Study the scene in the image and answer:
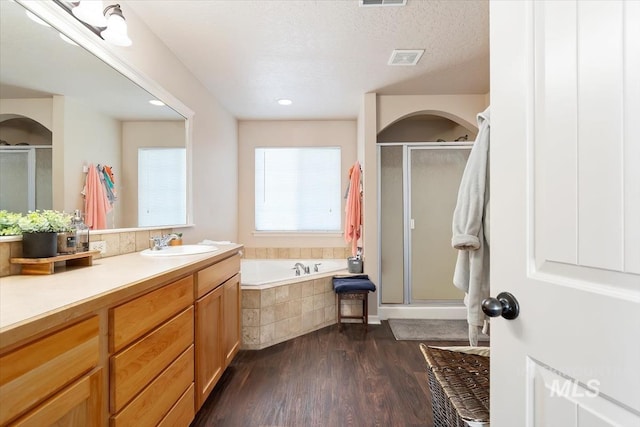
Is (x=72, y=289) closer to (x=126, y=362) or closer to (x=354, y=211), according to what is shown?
(x=126, y=362)

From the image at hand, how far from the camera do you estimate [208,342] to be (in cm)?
172

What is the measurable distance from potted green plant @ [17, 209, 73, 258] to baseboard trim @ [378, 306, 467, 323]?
2.88 m

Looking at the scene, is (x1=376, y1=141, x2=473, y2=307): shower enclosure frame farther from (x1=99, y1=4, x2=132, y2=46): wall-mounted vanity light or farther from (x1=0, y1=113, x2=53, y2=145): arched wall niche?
(x1=0, y1=113, x2=53, y2=145): arched wall niche

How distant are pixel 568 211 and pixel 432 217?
2.96 meters

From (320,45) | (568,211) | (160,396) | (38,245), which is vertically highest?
(320,45)

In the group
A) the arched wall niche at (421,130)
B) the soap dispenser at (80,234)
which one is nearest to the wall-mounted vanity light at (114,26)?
the soap dispenser at (80,234)

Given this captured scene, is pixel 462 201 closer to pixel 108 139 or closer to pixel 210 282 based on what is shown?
pixel 210 282

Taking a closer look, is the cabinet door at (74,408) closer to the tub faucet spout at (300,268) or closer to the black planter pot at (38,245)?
the black planter pot at (38,245)

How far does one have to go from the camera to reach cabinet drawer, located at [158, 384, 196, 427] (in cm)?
129

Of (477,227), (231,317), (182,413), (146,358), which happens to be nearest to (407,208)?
(231,317)

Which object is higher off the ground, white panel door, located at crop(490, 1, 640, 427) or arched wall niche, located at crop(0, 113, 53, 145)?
arched wall niche, located at crop(0, 113, 53, 145)

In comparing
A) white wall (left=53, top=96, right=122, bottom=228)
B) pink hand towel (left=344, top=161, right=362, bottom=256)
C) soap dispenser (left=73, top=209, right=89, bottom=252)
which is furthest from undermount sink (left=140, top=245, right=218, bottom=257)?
pink hand towel (left=344, top=161, right=362, bottom=256)

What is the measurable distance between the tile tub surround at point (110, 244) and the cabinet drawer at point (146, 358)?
0.61 meters

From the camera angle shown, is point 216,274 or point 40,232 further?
point 216,274
